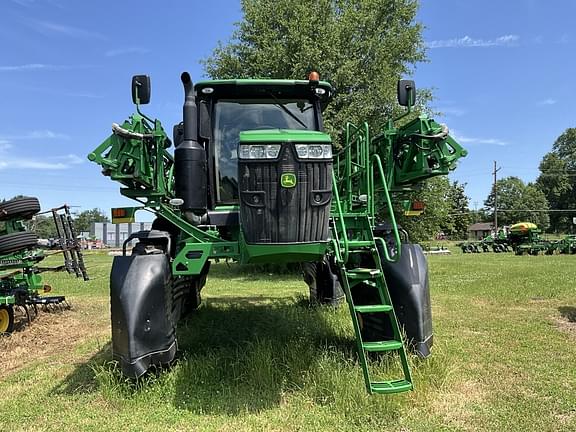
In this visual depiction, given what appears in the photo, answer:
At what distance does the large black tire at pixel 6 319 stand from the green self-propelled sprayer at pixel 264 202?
364cm

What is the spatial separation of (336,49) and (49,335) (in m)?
12.6

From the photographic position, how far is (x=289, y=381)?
14.9 ft

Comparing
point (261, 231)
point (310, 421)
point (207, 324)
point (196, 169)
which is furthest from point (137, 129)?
point (207, 324)

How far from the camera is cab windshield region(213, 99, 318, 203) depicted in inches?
208

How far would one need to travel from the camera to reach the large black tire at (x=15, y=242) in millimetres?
7891

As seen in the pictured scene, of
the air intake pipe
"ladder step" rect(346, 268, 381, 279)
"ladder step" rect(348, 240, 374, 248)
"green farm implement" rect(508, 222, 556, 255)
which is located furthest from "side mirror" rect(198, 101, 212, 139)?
"green farm implement" rect(508, 222, 556, 255)

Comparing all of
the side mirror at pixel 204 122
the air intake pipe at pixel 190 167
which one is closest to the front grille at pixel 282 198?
the air intake pipe at pixel 190 167

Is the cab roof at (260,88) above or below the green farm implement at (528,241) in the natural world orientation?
above

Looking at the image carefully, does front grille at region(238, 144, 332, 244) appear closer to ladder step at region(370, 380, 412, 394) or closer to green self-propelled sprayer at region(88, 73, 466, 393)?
green self-propelled sprayer at region(88, 73, 466, 393)

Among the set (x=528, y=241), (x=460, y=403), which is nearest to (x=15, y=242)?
(x=460, y=403)

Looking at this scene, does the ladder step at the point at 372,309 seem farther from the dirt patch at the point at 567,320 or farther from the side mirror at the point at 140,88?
the dirt patch at the point at 567,320

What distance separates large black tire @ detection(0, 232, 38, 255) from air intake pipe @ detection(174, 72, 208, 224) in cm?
440

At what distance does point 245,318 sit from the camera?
7.84 metres

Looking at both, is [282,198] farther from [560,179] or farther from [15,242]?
[560,179]
